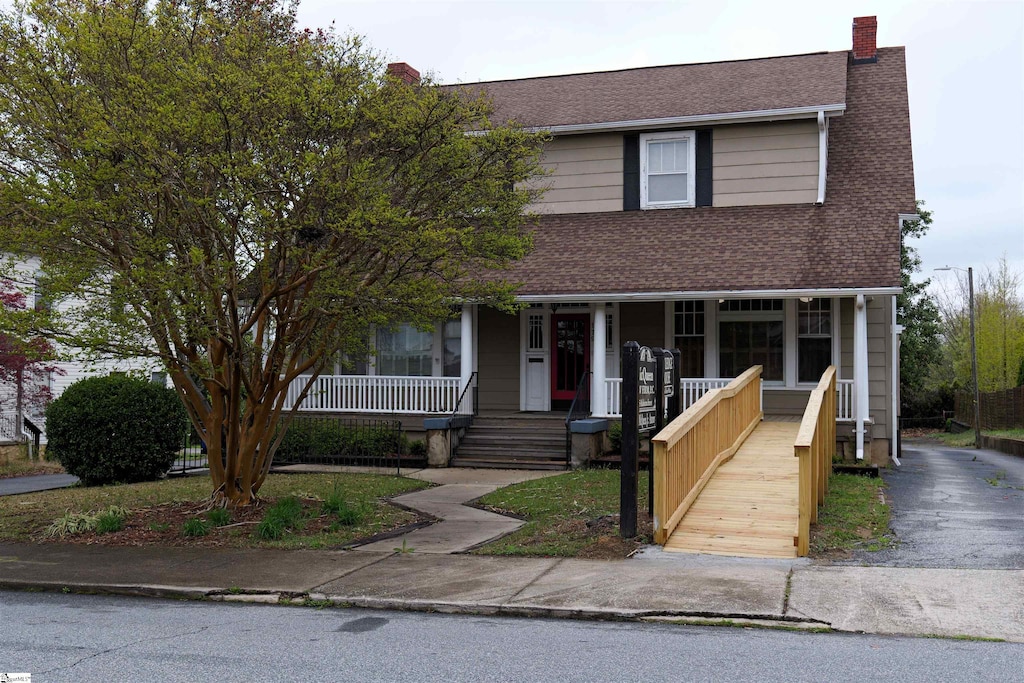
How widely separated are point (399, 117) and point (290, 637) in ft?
19.8

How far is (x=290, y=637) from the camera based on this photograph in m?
6.91

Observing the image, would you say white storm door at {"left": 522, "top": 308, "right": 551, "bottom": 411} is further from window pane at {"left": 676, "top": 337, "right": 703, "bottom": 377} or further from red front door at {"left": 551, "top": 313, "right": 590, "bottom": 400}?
window pane at {"left": 676, "top": 337, "right": 703, "bottom": 377}

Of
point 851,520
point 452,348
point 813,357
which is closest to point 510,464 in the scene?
point 452,348

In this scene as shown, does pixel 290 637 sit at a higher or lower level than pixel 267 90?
lower

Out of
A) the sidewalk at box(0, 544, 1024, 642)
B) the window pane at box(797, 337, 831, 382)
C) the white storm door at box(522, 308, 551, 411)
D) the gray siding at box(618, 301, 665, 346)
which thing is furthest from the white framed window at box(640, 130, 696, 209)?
the sidewalk at box(0, 544, 1024, 642)

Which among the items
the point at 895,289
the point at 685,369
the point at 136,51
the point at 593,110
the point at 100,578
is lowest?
the point at 100,578

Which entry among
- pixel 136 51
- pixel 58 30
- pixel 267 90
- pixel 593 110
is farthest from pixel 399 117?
pixel 593 110

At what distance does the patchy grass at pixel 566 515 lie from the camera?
32.0 feet

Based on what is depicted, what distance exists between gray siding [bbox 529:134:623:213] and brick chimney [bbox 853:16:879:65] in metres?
6.54

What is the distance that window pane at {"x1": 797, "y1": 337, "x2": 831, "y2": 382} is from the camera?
58.3 feet

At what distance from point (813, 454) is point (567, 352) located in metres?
9.67

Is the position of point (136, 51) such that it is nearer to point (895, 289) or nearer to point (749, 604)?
point (749, 604)

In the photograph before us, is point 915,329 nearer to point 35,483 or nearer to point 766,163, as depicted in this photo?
point 766,163

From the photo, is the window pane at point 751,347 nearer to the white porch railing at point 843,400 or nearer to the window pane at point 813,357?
the window pane at point 813,357
